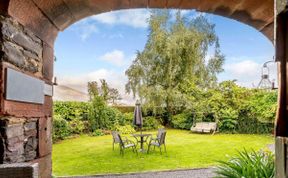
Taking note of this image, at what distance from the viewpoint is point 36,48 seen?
6.45 feet

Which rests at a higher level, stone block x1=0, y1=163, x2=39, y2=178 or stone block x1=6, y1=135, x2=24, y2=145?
stone block x1=6, y1=135, x2=24, y2=145

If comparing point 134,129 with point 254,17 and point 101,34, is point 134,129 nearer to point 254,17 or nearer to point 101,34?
point 101,34

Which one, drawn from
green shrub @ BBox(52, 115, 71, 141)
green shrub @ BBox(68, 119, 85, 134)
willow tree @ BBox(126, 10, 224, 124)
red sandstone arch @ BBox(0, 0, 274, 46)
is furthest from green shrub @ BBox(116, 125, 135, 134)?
red sandstone arch @ BBox(0, 0, 274, 46)

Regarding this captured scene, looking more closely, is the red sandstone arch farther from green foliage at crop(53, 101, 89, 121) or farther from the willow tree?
the willow tree

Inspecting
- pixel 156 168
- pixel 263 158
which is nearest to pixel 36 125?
pixel 263 158

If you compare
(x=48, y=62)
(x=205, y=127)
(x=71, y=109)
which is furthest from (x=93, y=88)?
(x=48, y=62)

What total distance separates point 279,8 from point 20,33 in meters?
1.55

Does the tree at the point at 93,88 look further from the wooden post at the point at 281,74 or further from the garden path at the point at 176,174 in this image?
the wooden post at the point at 281,74

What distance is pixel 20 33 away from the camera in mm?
1659

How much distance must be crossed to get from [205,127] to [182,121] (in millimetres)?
1777

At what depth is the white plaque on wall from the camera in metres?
1.50

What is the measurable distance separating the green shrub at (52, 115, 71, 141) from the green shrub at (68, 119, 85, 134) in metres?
0.43

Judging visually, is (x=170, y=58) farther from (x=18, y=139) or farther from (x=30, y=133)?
(x=18, y=139)

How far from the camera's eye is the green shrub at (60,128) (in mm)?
9797
